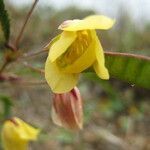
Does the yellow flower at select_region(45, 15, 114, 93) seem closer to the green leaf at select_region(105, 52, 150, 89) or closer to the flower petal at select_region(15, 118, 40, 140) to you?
the green leaf at select_region(105, 52, 150, 89)

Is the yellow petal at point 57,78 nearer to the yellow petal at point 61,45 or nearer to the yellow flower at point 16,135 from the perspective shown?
the yellow petal at point 61,45

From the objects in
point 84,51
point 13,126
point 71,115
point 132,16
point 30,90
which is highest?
point 84,51

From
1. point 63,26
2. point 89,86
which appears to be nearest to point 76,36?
point 63,26

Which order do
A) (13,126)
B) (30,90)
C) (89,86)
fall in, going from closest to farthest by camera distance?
(13,126), (30,90), (89,86)

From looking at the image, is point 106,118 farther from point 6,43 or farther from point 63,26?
point 63,26

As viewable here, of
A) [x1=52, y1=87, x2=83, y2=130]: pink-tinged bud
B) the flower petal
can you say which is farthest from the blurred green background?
[x1=52, y1=87, x2=83, y2=130]: pink-tinged bud

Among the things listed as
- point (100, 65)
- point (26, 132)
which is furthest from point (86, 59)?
point (26, 132)

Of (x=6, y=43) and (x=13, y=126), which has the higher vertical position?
(x=6, y=43)
